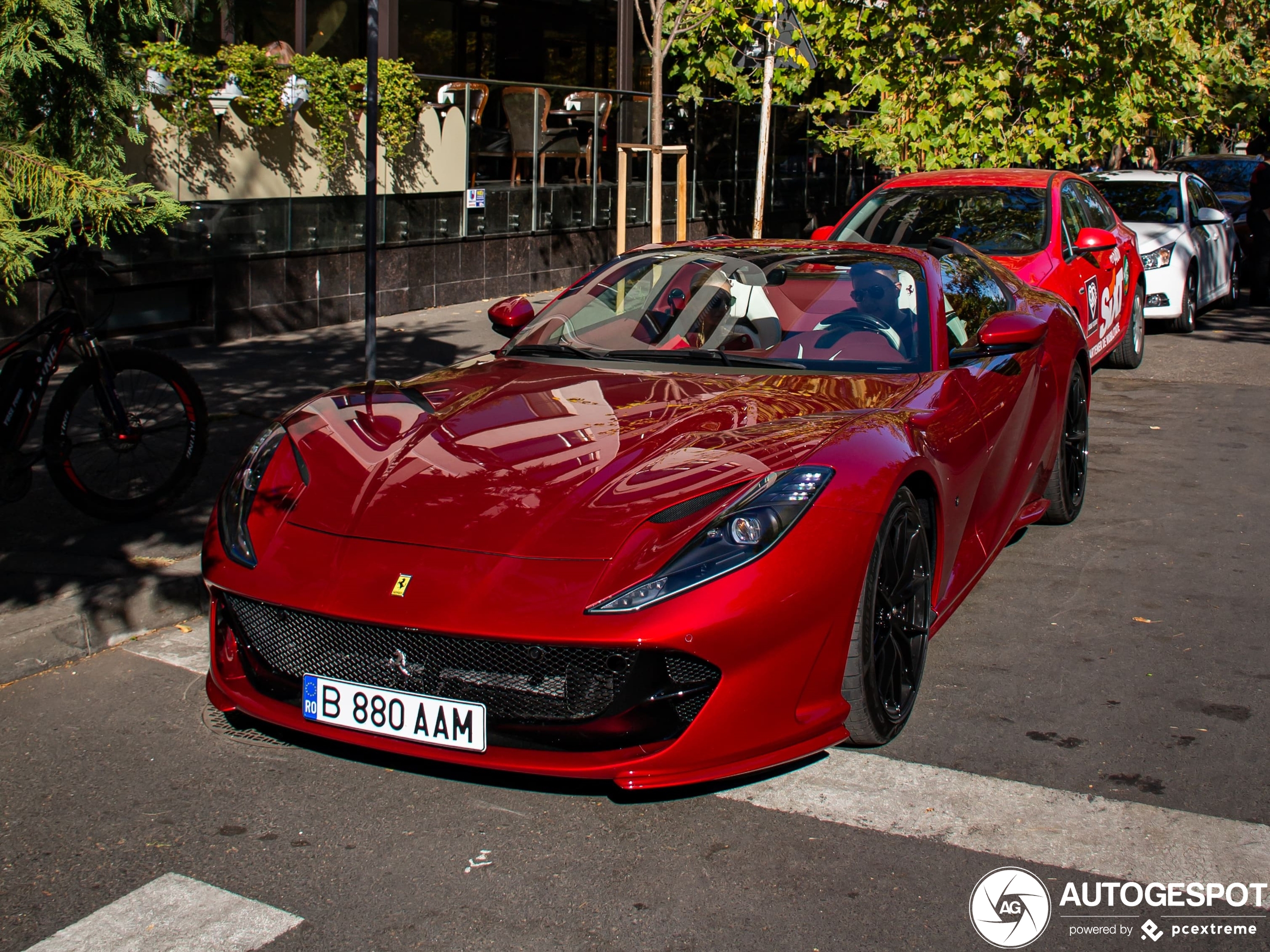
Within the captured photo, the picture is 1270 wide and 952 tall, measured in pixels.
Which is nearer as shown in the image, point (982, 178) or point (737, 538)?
point (737, 538)

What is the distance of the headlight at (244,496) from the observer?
3.92 m

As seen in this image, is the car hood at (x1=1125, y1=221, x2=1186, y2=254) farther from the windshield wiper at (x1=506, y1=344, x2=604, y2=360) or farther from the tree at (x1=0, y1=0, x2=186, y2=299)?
the tree at (x1=0, y1=0, x2=186, y2=299)

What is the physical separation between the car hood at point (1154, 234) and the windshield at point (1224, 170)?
33.1 ft

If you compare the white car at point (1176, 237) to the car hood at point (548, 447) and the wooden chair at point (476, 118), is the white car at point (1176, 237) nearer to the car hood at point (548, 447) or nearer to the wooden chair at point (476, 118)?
the wooden chair at point (476, 118)

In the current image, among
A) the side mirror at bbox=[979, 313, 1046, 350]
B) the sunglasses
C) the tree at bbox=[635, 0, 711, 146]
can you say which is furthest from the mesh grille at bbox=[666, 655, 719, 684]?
the tree at bbox=[635, 0, 711, 146]

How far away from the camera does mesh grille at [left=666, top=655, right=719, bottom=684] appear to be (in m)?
3.42

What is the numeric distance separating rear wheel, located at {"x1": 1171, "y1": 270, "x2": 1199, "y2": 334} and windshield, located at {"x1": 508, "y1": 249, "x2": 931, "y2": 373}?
9.31 meters

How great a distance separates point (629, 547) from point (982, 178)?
8196 mm

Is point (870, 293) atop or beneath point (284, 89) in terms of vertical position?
beneath

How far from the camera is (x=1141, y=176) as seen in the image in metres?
14.8

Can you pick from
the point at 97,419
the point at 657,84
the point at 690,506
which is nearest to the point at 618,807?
the point at 690,506

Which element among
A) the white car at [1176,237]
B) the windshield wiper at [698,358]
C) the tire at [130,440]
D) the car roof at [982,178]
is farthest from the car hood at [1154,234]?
the tire at [130,440]

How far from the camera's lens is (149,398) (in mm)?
6324

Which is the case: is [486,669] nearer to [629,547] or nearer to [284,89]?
[629,547]
